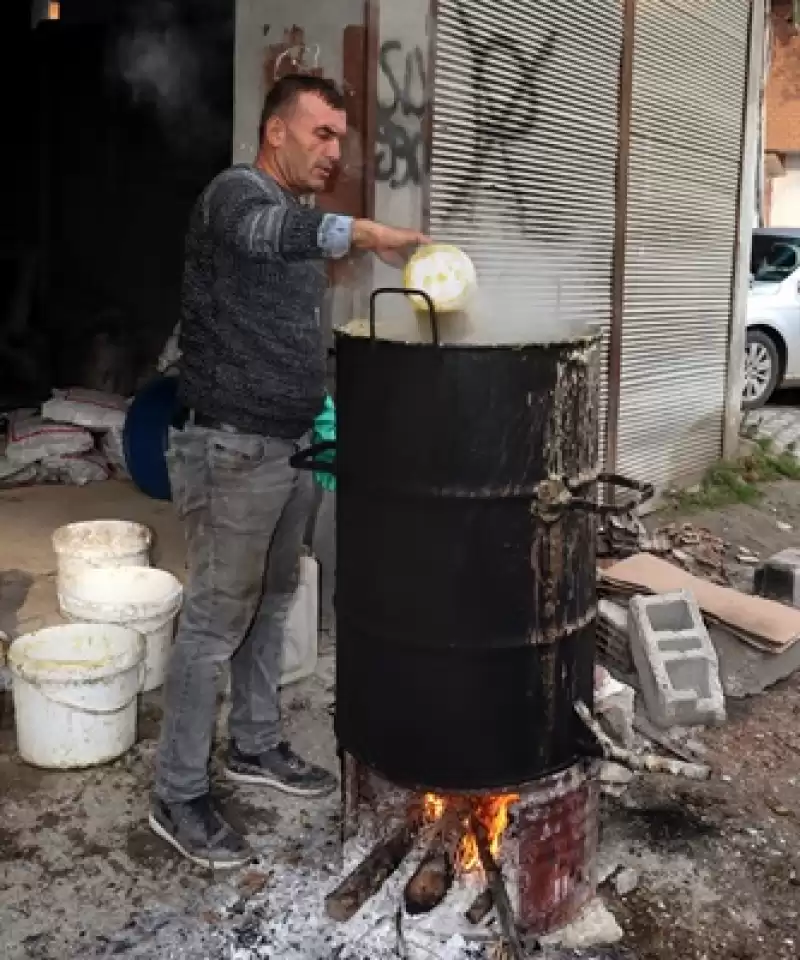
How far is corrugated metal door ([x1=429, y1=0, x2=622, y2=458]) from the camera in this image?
5656mm

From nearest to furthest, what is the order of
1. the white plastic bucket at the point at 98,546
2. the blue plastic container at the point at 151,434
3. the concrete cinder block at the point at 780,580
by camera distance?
the white plastic bucket at the point at 98,546 → the concrete cinder block at the point at 780,580 → the blue plastic container at the point at 151,434

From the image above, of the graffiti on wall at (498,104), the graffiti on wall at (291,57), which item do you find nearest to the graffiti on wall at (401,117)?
the graffiti on wall at (291,57)

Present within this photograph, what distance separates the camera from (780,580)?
596cm

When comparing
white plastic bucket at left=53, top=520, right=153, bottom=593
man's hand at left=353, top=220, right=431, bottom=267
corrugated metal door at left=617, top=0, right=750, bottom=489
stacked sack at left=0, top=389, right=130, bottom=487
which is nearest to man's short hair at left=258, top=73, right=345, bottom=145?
man's hand at left=353, top=220, right=431, bottom=267

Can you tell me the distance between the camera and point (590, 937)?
317cm

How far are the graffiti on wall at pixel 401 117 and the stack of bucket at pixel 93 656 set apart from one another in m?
2.07

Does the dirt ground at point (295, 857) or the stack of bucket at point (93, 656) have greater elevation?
the stack of bucket at point (93, 656)

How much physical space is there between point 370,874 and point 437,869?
18 centimetres

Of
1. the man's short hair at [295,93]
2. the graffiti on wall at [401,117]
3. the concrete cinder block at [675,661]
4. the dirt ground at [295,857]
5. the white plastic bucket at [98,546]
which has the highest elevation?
the graffiti on wall at [401,117]

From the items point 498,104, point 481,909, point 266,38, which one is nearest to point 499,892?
point 481,909

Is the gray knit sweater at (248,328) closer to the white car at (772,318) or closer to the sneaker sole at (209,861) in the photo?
the sneaker sole at (209,861)

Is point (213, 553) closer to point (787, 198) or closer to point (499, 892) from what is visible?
point (499, 892)

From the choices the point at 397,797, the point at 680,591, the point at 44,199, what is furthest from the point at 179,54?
the point at 397,797

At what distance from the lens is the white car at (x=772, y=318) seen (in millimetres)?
12117
